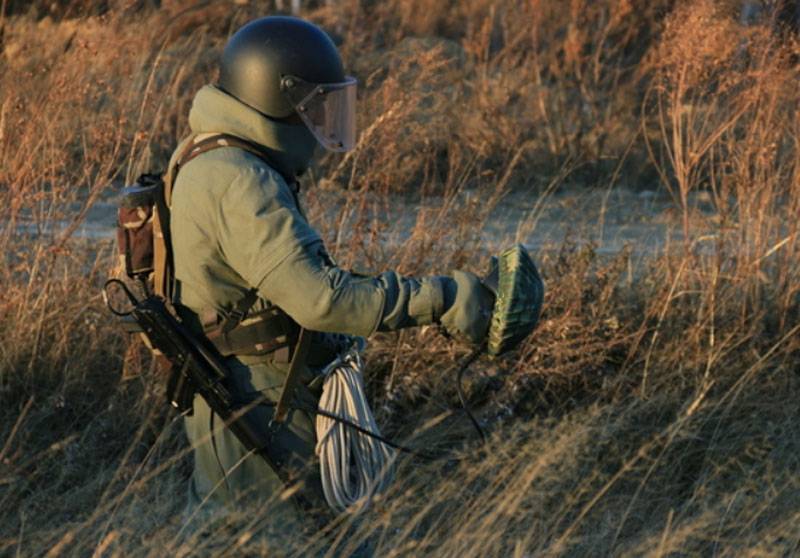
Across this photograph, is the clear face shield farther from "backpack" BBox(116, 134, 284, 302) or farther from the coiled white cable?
the coiled white cable

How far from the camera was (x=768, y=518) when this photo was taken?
4.65 metres

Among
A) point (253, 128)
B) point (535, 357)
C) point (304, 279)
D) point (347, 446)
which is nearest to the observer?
point (304, 279)

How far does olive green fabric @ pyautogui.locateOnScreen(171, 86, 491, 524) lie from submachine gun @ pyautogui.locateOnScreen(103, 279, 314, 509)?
9 cm

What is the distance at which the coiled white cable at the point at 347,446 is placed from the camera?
10.3 feet

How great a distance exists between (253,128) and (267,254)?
1.29 feet

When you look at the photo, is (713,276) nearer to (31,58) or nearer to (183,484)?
(183,484)

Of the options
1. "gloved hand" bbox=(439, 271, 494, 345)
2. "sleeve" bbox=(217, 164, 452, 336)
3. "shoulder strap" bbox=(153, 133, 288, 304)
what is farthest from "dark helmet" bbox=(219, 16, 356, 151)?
"gloved hand" bbox=(439, 271, 494, 345)

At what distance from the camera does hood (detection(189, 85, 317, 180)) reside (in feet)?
9.91

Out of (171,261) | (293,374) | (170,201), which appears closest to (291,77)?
(170,201)

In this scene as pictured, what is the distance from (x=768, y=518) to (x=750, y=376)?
1068 millimetres

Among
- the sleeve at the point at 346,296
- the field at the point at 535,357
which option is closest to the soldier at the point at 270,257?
the sleeve at the point at 346,296

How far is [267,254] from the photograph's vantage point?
9.13 ft

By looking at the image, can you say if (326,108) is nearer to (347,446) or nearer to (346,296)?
(346,296)

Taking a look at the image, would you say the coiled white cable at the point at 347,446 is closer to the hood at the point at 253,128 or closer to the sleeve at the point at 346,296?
the sleeve at the point at 346,296
